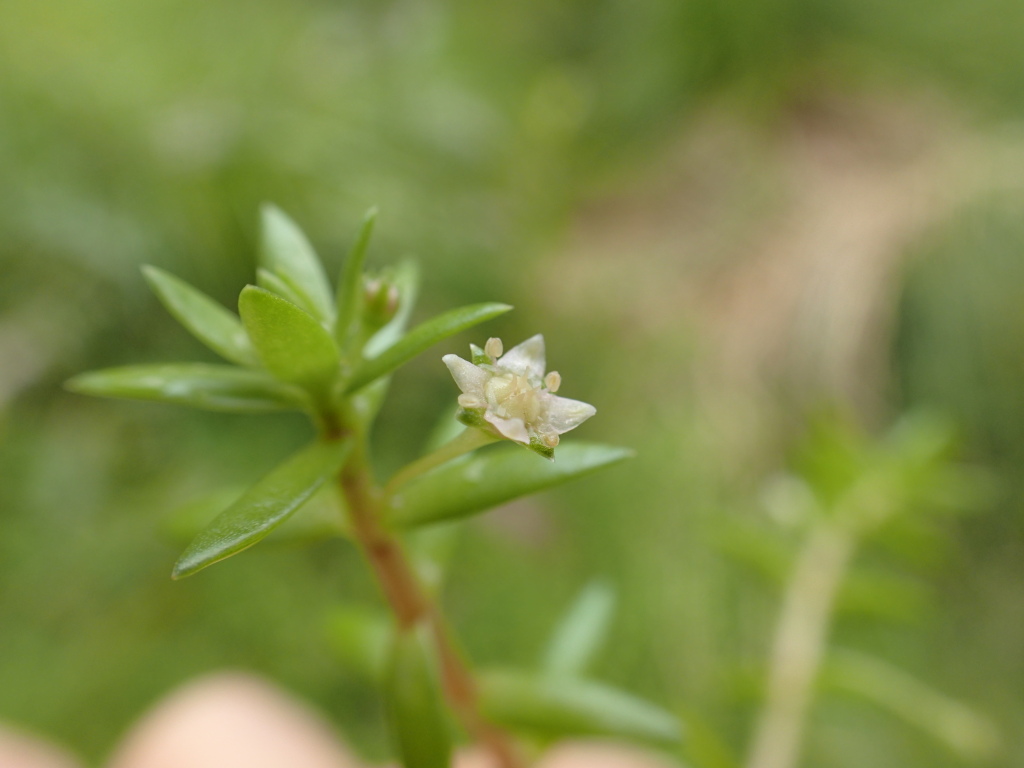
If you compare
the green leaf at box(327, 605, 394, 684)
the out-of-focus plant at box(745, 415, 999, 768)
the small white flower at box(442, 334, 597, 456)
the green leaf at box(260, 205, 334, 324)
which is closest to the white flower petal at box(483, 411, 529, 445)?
the small white flower at box(442, 334, 597, 456)

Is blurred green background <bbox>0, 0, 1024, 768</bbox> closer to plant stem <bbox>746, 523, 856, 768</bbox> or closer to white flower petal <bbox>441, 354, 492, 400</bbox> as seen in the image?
plant stem <bbox>746, 523, 856, 768</bbox>

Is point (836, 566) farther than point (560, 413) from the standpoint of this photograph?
Yes

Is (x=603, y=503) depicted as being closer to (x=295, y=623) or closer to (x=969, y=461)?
(x=295, y=623)

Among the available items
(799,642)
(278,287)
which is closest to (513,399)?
(278,287)

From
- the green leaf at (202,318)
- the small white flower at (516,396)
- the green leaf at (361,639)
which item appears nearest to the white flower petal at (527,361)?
the small white flower at (516,396)

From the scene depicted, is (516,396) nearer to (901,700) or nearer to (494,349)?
(494,349)

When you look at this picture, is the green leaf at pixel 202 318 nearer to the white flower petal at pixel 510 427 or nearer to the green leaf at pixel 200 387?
the green leaf at pixel 200 387

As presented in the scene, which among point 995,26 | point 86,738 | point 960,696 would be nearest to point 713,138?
point 995,26
